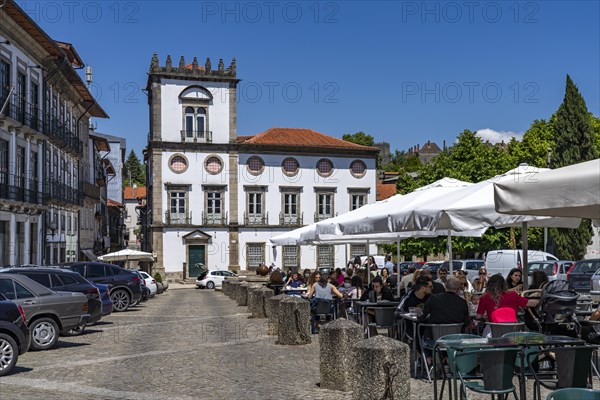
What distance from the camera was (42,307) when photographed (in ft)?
50.1

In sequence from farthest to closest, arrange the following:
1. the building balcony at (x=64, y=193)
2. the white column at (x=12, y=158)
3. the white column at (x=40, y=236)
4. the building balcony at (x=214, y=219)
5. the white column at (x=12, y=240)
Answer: the building balcony at (x=214, y=219) < the building balcony at (x=64, y=193) < the white column at (x=40, y=236) < the white column at (x=12, y=240) < the white column at (x=12, y=158)

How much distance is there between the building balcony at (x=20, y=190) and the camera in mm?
30559

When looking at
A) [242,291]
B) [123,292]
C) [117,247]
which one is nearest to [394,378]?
[123,292]

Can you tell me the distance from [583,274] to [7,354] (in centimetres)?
2222

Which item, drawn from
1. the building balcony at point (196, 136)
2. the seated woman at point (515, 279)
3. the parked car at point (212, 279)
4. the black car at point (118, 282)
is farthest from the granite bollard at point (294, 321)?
the building balcony at point (196, 136)

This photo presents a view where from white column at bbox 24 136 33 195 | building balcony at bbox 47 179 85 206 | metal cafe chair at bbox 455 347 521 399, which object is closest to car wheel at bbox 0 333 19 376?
metal cafe chair at bbox 455 347 521 399

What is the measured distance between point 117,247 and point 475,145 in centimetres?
4331

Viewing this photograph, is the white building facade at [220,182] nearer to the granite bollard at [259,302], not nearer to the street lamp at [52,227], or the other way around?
the street lamp at [52,227]

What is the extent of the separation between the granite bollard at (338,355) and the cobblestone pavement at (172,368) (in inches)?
10.8

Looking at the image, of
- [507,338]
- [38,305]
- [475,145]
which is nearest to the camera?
[507,338]

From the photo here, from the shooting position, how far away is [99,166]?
216 feet

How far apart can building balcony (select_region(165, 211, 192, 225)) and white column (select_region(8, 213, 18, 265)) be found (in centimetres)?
2718

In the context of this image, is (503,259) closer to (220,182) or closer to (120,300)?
(120,300)

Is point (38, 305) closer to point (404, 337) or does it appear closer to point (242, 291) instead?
point (404, 337)
